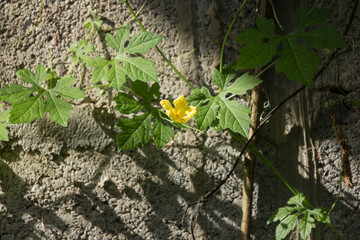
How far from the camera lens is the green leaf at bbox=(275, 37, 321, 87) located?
1158 millimetres

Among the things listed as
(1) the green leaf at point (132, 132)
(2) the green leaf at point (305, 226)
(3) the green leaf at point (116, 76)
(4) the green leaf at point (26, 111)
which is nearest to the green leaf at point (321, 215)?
(2) the green leaf at point (305, 226)

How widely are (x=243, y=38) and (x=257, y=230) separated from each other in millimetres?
842

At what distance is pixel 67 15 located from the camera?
1594 mm

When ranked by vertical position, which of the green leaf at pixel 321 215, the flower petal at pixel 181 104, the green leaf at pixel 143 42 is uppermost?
the green leaf at pixel 143 42

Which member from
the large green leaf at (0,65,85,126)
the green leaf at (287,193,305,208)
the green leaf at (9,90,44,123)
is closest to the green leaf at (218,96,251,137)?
the green leaf at (287,193,305,208)

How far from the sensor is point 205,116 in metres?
1.25

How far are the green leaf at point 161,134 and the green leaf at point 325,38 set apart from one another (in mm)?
563

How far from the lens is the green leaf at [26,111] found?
132 centimetres

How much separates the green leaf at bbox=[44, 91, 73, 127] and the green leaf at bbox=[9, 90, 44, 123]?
30 mm

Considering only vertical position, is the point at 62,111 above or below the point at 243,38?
below

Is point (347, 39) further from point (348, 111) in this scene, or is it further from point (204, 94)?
point (204, 94)

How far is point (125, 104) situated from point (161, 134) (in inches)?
6.6

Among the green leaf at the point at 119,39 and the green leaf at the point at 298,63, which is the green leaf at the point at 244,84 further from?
the green leaf at the point at 119,39

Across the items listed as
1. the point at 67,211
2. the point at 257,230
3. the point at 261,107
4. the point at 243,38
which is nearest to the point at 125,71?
the point at 243,38
